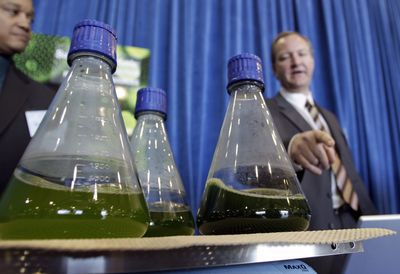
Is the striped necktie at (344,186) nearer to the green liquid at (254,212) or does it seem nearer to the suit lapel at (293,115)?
the suit lapel at (293,115)

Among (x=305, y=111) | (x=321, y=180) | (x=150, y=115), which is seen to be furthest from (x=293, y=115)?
(x=150, y=115)

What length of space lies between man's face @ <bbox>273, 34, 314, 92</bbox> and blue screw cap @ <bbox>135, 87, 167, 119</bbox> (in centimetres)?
89

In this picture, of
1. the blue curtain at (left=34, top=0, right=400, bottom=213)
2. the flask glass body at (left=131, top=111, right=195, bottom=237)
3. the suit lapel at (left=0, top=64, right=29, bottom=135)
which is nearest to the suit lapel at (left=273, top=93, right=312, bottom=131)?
the blue curtain at (left=34, top=0, right=400, bottom=213)

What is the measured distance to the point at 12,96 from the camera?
0.92m

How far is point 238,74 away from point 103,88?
0.16m

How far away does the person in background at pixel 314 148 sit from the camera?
607mm

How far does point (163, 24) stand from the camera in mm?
1455

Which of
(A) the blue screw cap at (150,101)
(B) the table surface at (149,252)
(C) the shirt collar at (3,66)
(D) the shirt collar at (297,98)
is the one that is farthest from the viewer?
(D) the shirt collar at (297,98)

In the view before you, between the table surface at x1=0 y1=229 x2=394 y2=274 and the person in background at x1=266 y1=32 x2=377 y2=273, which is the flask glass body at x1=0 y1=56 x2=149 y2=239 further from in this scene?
the person in background at x1=266 y1=32 x2=377 y2=273

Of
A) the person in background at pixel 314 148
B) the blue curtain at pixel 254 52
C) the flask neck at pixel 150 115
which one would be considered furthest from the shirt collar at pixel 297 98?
the flask neck at pixel 150 115

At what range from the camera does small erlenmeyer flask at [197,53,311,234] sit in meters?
0.34

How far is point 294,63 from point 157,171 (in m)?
0.97

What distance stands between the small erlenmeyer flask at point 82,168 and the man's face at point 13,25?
2.47 feet

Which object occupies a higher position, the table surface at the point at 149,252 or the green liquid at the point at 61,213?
the green liquid at the point at 61,213
